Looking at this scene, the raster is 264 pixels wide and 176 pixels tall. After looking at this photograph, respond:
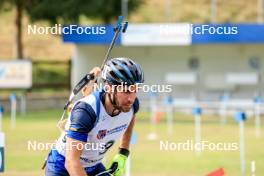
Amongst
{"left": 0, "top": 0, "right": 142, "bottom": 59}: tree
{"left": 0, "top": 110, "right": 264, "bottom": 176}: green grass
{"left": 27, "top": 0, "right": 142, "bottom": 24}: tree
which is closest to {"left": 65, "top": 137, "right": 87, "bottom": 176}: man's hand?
{"left": 0, "top": 110, "right": 264, "bottom": 176}: green grass

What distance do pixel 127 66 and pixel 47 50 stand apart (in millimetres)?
69735

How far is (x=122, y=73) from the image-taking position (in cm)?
615

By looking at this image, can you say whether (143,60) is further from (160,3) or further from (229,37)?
(160,3)

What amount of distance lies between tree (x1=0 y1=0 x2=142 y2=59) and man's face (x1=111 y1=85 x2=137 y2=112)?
39.7 m

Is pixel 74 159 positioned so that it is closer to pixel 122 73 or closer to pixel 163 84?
pixel 122 73

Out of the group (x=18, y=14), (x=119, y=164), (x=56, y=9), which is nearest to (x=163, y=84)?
(x=56, y=9)

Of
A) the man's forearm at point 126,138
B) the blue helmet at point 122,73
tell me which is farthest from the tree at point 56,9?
the blue helmet at point 122,73

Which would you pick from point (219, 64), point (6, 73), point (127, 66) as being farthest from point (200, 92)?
point (127, 66)

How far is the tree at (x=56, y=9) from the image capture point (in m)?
46.6

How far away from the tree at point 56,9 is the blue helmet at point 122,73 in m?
39.6

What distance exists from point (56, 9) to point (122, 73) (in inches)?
1626
